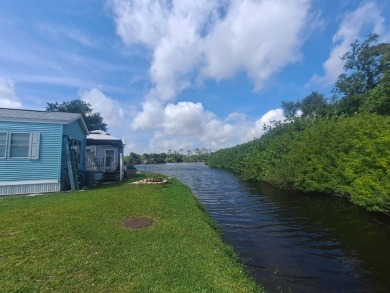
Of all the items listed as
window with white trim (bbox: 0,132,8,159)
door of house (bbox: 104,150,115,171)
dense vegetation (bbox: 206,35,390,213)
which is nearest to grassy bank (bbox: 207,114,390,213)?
dense vegetation (bbox: 206,35,390,213)

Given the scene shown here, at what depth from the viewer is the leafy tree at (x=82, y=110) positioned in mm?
45450

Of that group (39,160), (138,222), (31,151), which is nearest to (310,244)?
(138,222)

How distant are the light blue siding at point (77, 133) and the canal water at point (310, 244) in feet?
31.5

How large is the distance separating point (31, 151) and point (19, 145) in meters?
0.63

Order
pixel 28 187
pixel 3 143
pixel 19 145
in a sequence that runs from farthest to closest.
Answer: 1. pixel 28 187
2. pixel 19 145
3. pixel 3 143

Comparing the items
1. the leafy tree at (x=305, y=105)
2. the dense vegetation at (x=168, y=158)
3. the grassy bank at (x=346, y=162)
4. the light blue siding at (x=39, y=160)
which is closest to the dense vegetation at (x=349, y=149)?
the grassy bank at (x=346, y=162)

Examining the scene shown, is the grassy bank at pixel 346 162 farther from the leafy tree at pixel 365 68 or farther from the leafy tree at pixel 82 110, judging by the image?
the leafy tree at pixel 82 110

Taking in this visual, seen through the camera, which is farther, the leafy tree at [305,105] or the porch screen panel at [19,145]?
the leafy tree at [305,105]

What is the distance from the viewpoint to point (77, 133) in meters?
16.5

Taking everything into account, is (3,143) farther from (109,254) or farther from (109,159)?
(109,159)

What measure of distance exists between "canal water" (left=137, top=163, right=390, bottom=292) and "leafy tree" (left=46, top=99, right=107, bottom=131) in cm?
3963

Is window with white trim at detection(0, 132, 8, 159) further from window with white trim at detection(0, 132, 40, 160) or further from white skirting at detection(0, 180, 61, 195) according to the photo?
white skirting at detection(0, 180, 61, 195)

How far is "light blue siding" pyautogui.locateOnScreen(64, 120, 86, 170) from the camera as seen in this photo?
14.4 metres

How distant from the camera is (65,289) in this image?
13.3 feet
